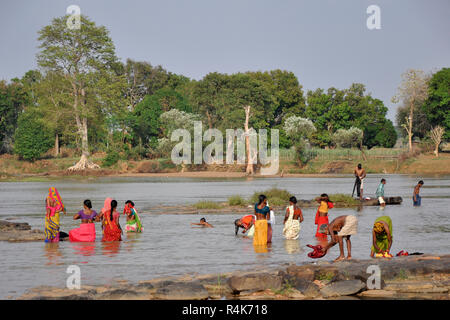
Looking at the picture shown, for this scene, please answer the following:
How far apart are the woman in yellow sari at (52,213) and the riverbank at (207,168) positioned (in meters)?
50.7

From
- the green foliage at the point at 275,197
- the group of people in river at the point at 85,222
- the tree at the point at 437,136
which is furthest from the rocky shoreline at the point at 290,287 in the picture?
the tree at the point at 437,136

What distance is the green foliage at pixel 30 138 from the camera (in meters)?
74.7

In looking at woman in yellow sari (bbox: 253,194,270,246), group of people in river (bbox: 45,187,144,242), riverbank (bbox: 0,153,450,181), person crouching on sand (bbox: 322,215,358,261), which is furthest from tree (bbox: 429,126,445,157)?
person crouching on sand (bbox: 322,215,358,261)

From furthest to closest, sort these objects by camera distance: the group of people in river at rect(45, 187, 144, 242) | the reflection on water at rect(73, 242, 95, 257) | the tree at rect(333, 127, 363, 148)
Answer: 1. the tree at rect(333, 127, 363, 148)
2. the group of people in river at rect(45, 187, 144, 242)
3. the reflection on water at rect(73, 242, 95, 257)

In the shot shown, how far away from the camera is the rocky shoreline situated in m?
11.0

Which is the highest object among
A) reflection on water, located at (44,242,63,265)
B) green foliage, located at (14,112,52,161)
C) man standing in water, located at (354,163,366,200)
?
green foliage, located at (14,112,52,161)

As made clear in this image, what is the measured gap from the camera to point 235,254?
16062 mm

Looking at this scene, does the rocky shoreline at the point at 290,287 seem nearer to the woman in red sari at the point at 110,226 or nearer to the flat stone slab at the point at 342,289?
the flat stone slab at the point at 342,289

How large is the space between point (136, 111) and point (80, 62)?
379 inches

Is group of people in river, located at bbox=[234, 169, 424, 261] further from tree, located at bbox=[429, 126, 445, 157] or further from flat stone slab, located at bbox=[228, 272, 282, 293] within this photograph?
tree, located at bbox=[429, 126, 445, 157]

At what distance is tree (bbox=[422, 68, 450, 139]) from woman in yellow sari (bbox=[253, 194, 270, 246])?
6024 cm
